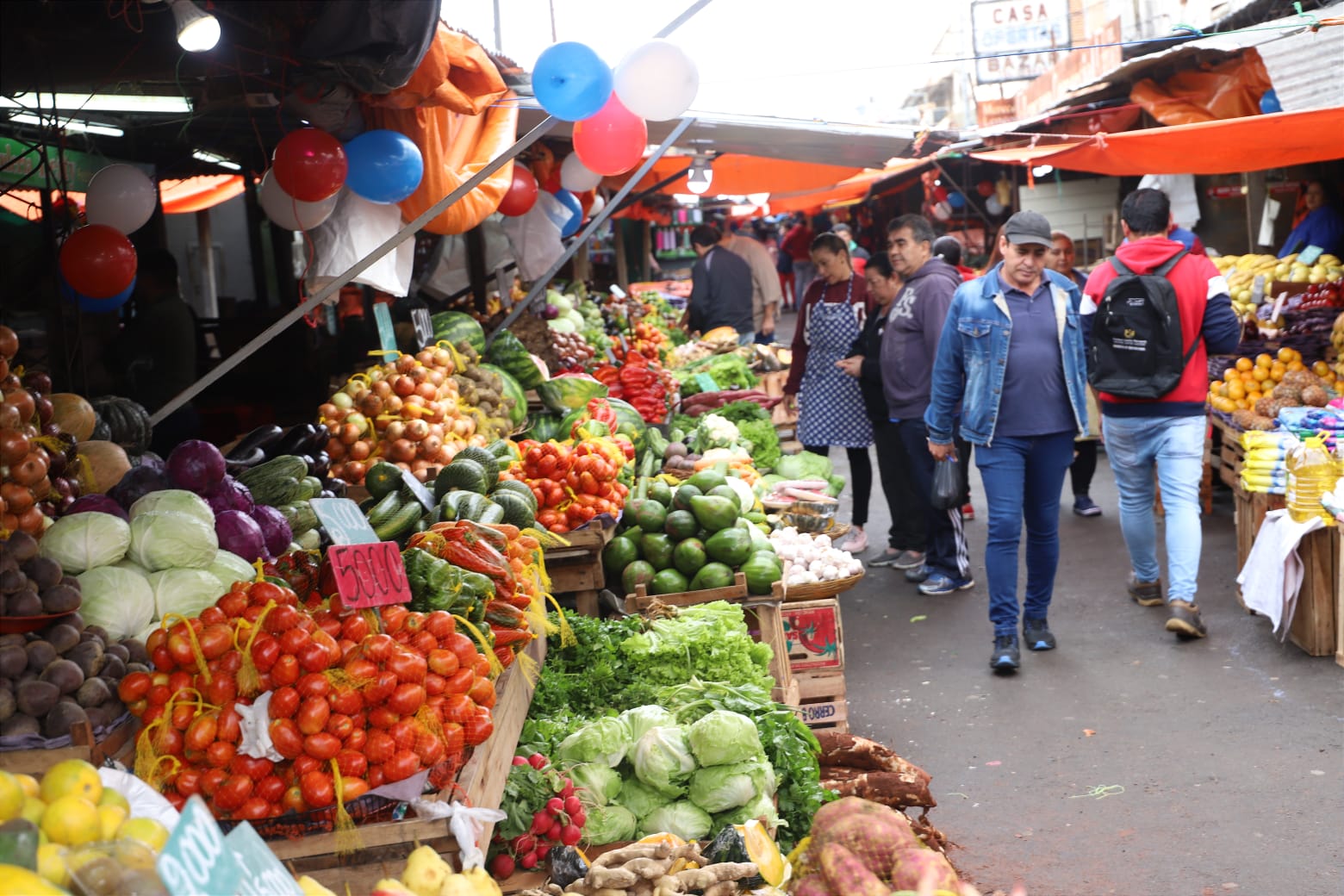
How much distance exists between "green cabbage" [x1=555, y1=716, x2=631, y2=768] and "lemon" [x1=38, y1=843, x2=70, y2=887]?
201cm

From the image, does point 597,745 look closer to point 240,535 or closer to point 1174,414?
point 240,535

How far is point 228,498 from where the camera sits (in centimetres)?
392

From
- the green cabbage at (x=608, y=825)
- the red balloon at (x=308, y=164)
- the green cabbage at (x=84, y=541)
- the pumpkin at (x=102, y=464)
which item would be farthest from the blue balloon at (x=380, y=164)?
the green cabbage at (x=608, y=825)

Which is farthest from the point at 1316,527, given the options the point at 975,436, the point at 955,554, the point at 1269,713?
the point at 955,554

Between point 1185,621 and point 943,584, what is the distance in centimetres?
175

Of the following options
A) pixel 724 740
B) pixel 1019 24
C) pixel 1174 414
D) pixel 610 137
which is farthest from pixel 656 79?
pixel 1019 24

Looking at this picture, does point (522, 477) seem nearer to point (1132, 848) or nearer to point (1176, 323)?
point (1132, 848)

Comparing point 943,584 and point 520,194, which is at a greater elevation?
point 520,194

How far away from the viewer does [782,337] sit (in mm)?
24719

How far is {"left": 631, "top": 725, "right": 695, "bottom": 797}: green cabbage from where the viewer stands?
368 cm

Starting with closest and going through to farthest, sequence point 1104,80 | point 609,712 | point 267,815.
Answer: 1. point 267,815
2. point 609,712
3. point 1104,80

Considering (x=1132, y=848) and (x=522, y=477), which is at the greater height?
(x=522, y=477)

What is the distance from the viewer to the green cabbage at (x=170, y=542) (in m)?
3.36

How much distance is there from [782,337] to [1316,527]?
745 inches
